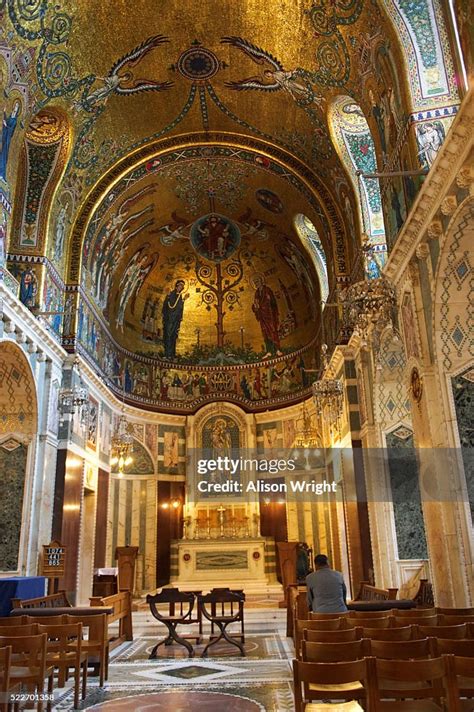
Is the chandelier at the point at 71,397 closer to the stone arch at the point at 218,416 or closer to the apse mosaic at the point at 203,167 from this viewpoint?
the apse mosaic at the point at 203,167

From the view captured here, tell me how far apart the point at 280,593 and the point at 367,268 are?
1069 centimetres

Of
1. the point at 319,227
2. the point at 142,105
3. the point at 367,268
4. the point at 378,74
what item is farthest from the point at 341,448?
the point at 142,105

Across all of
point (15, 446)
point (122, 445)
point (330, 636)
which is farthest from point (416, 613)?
point (122, 445)

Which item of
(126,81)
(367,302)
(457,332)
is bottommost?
(457,332)

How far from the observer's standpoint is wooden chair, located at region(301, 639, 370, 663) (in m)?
4.64

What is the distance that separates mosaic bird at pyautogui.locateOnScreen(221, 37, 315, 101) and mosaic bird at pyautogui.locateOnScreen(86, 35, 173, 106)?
5.66 feet

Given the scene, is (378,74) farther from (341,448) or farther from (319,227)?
(341,448)

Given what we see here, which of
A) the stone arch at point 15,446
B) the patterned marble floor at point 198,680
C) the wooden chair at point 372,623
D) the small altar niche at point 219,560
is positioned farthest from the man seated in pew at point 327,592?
the small altar niche at point 219,560

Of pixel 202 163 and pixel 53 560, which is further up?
pixel 202 163

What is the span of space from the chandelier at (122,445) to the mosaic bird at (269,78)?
1064 centimetres

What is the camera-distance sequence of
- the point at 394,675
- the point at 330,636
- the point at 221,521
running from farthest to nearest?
the point at 221,521 < the point at 330,636 < the point at 394,675

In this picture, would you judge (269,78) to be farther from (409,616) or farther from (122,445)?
(409,616)

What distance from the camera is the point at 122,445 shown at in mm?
17656

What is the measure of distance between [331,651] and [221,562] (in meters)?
15.9
